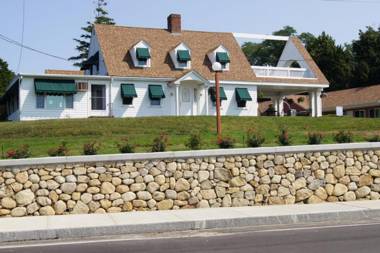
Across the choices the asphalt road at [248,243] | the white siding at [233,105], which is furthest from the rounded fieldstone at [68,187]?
the white siding at [233,105]

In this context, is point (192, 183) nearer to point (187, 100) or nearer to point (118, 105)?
point (118, 105)

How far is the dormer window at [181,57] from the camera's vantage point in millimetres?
39875

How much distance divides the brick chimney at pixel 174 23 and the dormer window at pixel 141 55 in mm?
4554

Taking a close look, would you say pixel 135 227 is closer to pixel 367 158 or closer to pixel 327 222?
pixel 327 222

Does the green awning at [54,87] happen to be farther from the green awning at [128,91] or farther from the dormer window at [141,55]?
the dormer window at [141,55]

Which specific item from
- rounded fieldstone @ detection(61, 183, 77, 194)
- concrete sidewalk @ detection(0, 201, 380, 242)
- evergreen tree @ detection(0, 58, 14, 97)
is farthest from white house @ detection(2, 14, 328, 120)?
evergreen tree @ detection(0, 58, 14, 97)

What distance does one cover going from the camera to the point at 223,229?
1209 centimetres

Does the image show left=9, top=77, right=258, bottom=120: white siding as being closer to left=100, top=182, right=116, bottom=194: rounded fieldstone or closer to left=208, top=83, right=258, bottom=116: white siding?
left=208, top=83, right=258, bottom=116: white siding

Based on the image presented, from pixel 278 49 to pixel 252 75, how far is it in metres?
49.5

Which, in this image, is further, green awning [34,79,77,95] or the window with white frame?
the window with white frame

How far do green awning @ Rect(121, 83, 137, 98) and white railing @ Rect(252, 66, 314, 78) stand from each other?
10.8 m

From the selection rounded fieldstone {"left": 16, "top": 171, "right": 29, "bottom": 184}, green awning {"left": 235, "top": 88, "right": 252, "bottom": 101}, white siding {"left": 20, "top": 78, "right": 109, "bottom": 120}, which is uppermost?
green awning {"left": 235, "top": 88, "right": 252, "bottom": 101}

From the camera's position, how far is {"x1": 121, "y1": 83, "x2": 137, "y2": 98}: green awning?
121ft

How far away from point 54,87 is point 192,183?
862 inches
